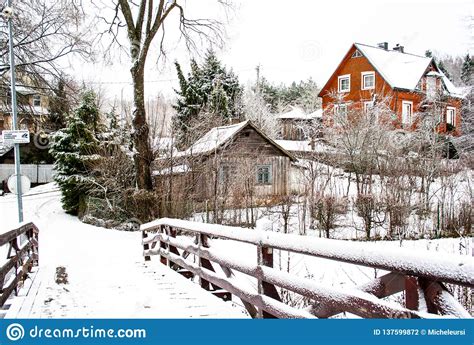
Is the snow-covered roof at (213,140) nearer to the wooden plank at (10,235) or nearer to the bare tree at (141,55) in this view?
the bare tree at (141,55)

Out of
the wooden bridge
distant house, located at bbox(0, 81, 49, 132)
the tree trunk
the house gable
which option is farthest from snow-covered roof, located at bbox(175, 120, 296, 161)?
the house gable

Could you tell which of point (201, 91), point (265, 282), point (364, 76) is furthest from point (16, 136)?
point (364, 76)

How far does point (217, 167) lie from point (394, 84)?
13.7 metres

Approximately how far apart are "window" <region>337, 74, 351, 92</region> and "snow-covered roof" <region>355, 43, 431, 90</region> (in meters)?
1.68

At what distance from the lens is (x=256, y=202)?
16672 mm

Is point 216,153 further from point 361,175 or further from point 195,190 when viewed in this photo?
point 361,175

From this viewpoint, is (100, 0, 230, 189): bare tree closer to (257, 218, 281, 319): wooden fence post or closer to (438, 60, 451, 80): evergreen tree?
(257, 218, 281, 319): wooden fence post

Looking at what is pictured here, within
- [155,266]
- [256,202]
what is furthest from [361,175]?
[155,266]

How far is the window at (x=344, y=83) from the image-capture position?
1055 inches

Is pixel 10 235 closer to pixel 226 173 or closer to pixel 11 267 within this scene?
pixel 11 267

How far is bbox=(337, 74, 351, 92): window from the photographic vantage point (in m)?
26.8

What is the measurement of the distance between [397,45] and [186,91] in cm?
1389

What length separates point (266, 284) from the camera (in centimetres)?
333

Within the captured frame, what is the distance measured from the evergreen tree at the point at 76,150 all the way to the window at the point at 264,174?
6.60m
